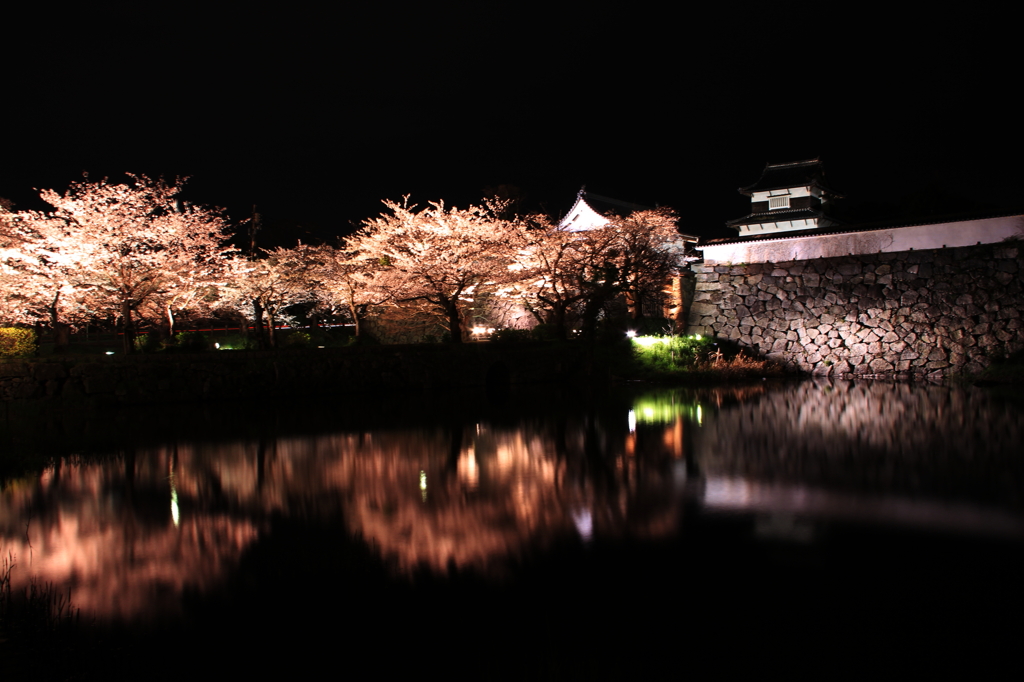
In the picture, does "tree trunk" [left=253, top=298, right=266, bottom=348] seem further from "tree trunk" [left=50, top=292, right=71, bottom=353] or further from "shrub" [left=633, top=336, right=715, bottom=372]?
"shrub" [left=633, top=336, right=715, bottom=372]

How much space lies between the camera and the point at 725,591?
16.0 feet

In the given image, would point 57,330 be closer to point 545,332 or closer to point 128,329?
point 128,329

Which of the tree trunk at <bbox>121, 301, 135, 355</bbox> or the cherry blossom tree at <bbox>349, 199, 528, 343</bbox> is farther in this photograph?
the cherry blossom tree at <bbox>349, 199, 528, 343</bbox>

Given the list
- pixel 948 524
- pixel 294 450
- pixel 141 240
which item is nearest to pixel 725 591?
pixel 948 524

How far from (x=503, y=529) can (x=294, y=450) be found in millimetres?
5859

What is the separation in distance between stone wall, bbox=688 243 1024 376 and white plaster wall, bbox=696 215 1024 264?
1.11ft

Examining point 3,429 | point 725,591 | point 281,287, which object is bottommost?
point 725,591

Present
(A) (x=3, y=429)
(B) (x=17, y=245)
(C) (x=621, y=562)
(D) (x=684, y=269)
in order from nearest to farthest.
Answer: (C) (x=621, y=562) → (A) (x=3, y=429) → (B) (x=17, y=245) → (D) (x=684, y=269)

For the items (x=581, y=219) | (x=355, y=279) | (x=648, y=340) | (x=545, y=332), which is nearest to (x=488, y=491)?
(x=648, y=340)

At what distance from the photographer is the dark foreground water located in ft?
13.4

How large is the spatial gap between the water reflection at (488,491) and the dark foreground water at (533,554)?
0.04m

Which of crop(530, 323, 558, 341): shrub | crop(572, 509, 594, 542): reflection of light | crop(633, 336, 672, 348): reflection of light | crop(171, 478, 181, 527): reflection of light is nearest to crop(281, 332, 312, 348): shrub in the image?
crop(530, 323, 558, 341): shrub

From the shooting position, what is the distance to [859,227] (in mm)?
25016

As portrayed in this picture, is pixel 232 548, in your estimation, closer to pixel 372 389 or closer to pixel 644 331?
pixel 372 389
